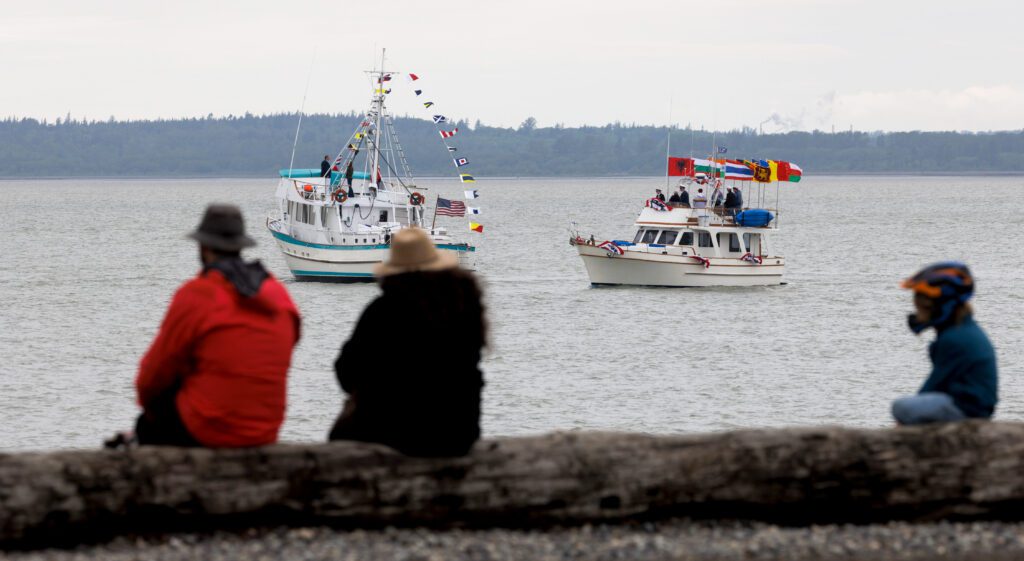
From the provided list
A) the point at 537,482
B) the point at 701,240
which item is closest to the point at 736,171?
the point at 701,240

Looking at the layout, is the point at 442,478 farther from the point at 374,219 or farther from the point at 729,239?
the point at 374,219

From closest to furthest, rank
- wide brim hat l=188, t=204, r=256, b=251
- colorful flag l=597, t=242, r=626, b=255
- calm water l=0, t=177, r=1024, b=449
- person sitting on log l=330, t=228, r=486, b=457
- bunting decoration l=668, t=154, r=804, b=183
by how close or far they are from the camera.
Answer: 1. wide brim hat l=188, t=204, r=256, b=251
2. person sitting on log l=330, t=228, r=486, b=457
3. calm water l=0, t=177, r=1024, b=449
4. bunting decoration l=668, t=154, r=804, b=183
5. colorful flag l=597, t=242, r=626, b=255

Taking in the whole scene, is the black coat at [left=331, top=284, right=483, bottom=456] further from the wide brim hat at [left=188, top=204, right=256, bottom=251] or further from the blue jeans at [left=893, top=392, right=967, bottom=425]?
the blue jeans at [left=893, top=392, right=967, bottom=425]

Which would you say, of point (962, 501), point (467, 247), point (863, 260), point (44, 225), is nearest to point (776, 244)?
point (863, 260)

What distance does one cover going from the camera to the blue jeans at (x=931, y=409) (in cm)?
741

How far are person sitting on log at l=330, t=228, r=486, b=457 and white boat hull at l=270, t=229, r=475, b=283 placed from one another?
37407mm

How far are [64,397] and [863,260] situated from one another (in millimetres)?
46084

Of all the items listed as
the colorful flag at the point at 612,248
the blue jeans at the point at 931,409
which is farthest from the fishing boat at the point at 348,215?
the blue jeans at the point at 931,409

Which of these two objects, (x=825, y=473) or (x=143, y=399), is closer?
(x=143, y=399)

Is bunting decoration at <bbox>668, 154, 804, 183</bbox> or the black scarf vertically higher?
the black scarf

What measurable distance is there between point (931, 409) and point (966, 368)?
0.26 meters

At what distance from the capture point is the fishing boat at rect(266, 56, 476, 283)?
45156 millimetres

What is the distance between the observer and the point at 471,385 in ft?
22.5

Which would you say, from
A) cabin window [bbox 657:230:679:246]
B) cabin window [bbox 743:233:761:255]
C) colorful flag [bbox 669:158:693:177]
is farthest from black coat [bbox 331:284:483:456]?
cabin window [bbox 743:233:761:255]
